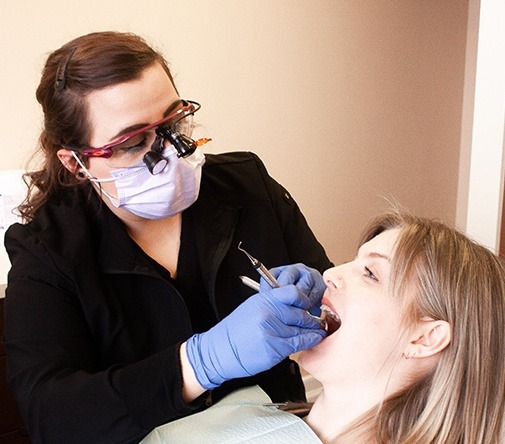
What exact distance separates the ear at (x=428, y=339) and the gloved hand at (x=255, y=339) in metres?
0.16

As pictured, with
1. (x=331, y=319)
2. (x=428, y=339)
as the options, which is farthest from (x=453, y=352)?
(x=331, y=319)

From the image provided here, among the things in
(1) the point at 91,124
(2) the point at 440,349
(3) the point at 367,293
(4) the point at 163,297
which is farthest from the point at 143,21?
(2) the point at 440,349

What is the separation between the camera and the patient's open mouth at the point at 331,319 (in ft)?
3.91

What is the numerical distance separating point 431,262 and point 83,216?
2.35 ft

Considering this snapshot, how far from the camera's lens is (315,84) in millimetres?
2602

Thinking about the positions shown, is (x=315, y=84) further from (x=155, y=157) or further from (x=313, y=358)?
(x=313, y=358)

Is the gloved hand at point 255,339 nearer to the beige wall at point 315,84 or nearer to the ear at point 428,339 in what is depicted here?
the ear at point 428,339

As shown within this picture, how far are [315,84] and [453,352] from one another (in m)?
1.71

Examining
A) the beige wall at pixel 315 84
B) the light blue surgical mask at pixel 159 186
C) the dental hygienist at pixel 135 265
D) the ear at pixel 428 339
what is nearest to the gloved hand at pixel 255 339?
the dental hygienist at pixel 135 265

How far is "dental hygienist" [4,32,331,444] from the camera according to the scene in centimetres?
112

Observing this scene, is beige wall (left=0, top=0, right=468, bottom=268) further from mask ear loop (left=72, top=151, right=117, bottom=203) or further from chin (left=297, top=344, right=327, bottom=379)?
chin (left=297, top=344, right=327, bottom=379)

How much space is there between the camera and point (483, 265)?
1.12 meters

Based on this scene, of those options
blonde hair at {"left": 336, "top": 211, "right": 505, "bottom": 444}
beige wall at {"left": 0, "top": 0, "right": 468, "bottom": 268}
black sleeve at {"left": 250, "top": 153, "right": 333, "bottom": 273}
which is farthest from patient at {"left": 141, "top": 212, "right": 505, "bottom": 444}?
beige wall at {"left": 0, "top": 0, "right": 468, "bottom": 268}

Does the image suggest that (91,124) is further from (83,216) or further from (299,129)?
(299,129)
